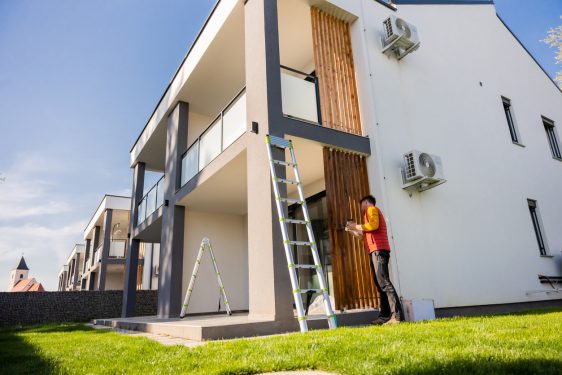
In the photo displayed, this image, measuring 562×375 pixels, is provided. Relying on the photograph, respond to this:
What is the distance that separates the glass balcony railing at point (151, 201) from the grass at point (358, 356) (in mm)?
7562

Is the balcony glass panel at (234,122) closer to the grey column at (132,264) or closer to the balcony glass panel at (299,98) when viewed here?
the balcony glass panel at (299,98)

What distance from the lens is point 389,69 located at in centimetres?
769

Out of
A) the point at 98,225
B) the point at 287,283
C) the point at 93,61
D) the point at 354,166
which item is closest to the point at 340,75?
the point at 354,166

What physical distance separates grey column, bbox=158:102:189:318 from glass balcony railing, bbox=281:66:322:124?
4794mm

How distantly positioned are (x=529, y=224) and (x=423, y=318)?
5.72 m

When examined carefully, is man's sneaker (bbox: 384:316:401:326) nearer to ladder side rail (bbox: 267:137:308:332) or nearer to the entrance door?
ladder side rail (bbox: 267:137:308:332)

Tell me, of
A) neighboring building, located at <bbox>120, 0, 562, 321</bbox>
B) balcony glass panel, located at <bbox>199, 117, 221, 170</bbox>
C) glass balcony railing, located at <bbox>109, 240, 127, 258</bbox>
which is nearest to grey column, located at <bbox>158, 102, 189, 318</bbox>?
neighboring building, located at <bbox>120, 0, 562, 321</bbox>

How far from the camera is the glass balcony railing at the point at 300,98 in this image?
6314mm

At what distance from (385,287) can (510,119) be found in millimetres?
8563

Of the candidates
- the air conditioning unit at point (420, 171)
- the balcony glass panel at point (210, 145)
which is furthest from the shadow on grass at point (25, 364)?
the air conditioning unit at point (420, 171)

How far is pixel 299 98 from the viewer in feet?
21.2

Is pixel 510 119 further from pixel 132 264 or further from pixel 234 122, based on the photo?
pixel 132 264

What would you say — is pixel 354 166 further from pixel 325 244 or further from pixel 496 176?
pixel 496 176

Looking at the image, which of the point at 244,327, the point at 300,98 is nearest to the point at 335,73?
the point at 300,98
